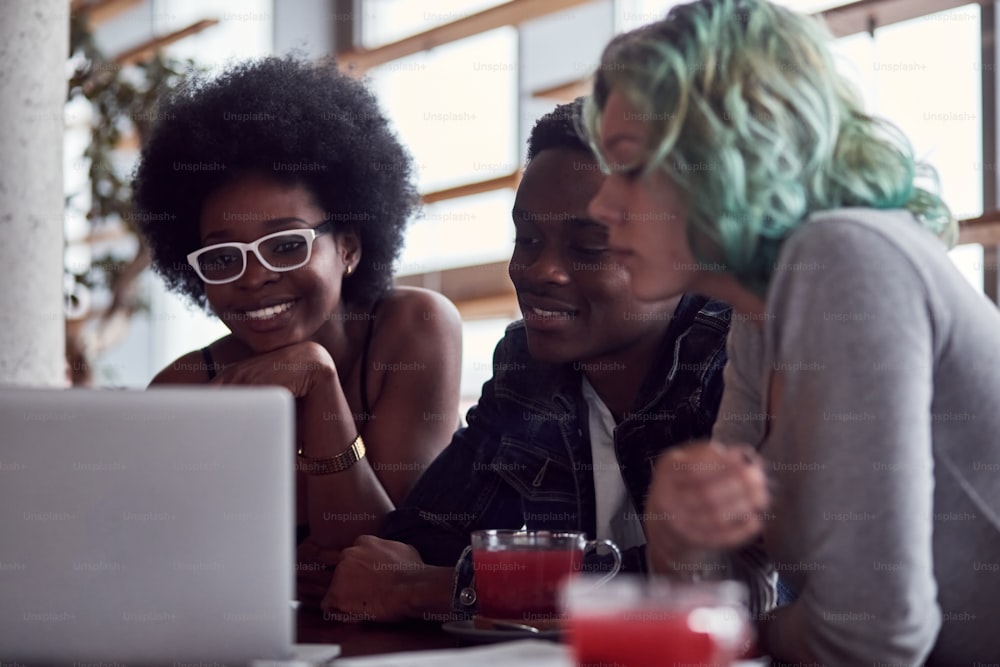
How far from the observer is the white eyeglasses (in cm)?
220

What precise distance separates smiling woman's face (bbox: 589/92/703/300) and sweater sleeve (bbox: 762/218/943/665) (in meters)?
0.18

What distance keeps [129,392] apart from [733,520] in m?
0.58

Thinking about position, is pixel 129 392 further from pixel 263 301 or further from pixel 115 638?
pixel 263 301

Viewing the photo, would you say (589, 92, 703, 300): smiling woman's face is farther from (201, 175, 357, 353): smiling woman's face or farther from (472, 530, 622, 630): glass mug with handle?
→ (201, 175, 357, 353): smiling woman's face

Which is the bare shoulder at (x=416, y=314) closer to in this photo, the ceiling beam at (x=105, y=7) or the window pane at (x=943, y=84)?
the window pane at (x=943, y=84)

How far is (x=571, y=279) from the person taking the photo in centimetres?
183

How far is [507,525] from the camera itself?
1.98m

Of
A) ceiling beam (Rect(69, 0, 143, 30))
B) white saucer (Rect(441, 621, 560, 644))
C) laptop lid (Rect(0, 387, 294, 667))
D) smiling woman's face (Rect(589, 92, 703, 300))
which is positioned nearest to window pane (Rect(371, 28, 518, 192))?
ceiling beam (Rect(69, 0, 143, 30))

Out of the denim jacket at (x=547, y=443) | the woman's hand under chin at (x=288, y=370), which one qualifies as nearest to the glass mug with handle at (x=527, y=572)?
the denim jacket at (x=547, y=443)

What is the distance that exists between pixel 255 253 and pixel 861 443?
1373 mm

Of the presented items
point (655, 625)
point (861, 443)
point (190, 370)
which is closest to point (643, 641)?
point (655, 625)

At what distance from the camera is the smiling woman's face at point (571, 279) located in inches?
71.8

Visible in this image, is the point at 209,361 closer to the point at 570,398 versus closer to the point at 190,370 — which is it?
the point at 190,370

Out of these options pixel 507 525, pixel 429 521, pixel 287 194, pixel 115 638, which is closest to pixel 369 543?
pixel 429 521
